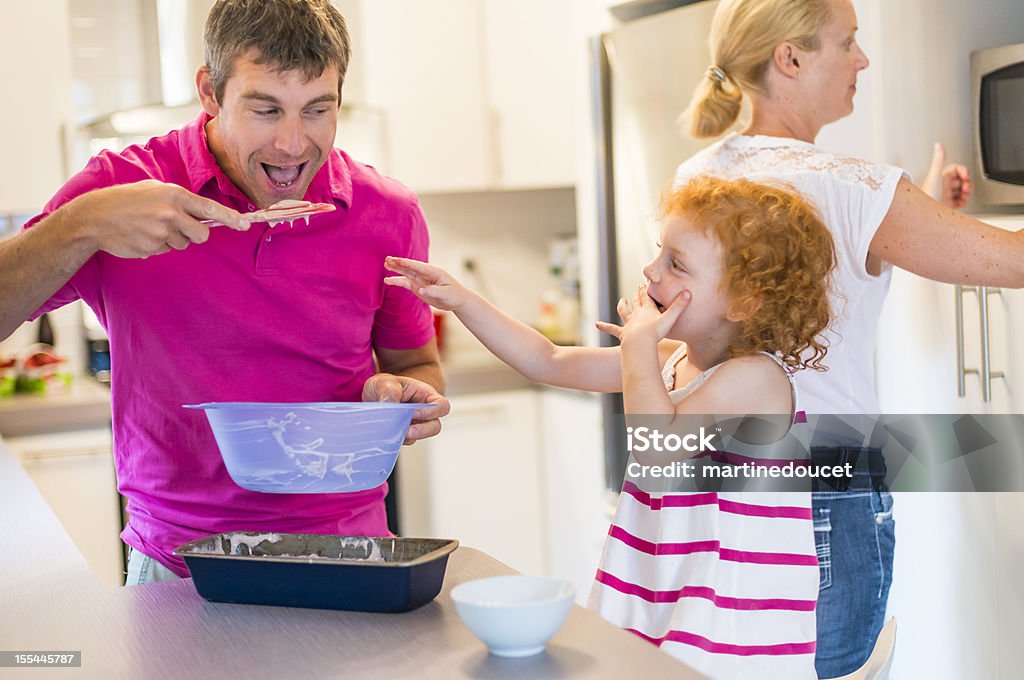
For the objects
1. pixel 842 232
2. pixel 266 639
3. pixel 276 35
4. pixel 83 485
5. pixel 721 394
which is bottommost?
pixel 83 485

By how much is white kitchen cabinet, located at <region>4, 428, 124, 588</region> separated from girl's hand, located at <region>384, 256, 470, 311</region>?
1.73 metres

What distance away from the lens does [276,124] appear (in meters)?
1.42

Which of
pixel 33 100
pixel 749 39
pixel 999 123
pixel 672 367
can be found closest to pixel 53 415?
pixel 33 100

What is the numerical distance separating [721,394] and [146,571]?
79cm

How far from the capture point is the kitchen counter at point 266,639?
3.15ft

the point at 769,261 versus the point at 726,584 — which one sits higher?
the point at 769,261

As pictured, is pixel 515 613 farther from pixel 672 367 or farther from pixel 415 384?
pixel 672 367

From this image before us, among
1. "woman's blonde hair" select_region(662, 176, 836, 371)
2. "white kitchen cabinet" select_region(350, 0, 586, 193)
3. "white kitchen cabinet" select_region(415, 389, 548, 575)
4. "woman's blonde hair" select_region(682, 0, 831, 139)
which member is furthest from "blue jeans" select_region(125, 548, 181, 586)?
"white kitchen cabinet" select_region(350, 0, 586, 193)

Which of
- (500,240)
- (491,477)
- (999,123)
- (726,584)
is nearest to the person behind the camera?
(726,584)

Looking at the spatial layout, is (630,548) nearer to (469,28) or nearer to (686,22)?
(686,22)

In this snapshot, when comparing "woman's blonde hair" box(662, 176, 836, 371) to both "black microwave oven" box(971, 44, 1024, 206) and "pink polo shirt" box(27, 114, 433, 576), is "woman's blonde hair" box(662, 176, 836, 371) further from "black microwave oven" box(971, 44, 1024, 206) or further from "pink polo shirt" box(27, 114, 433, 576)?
"black microwave oven" box(971, 44, 1024, 206)

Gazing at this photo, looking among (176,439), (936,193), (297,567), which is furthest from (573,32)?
(297,567)

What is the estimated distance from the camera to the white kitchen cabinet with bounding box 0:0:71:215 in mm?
3121

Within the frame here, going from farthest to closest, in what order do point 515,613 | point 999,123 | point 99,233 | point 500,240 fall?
point 500,240 < point 999,123 < point 99,233 < point 515,613
